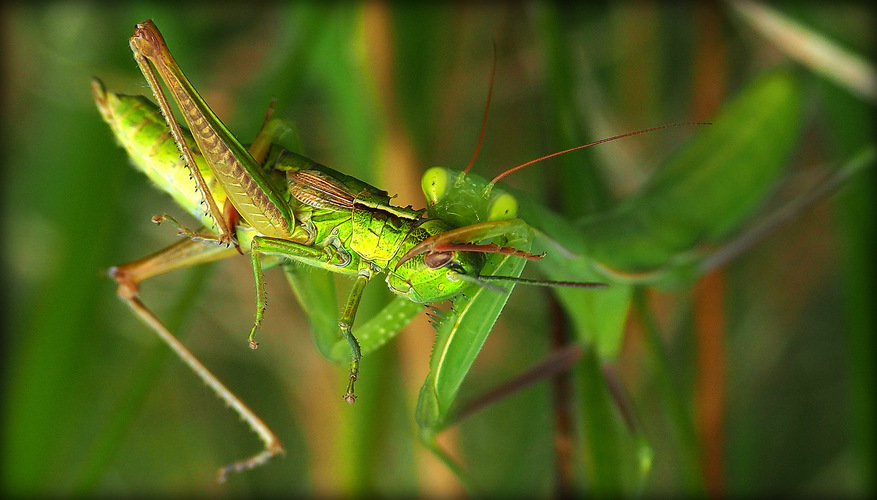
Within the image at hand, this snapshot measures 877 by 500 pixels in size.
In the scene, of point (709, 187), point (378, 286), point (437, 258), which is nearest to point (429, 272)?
point (437, 258)

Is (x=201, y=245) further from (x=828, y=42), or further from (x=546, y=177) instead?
(x=828, y=42)

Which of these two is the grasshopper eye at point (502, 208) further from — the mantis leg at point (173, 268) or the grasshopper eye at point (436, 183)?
the mantis leg at point (173, 268)

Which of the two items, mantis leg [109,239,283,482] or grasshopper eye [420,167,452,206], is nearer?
grasshopper eye [420,167,452,206]

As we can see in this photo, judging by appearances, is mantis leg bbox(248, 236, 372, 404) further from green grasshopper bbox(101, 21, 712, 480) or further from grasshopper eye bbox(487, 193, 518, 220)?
grasshopper eye bbox(487, 193, 518, 220)

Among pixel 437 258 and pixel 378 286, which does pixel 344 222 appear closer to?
pixel 437 258

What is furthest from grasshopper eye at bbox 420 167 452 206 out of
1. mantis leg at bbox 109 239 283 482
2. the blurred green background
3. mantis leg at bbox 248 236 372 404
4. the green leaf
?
the blurred green background

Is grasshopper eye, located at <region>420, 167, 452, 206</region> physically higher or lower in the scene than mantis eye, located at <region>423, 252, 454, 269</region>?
higher

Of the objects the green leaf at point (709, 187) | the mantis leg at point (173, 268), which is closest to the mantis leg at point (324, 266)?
the mantis leg at point (173, 268)
